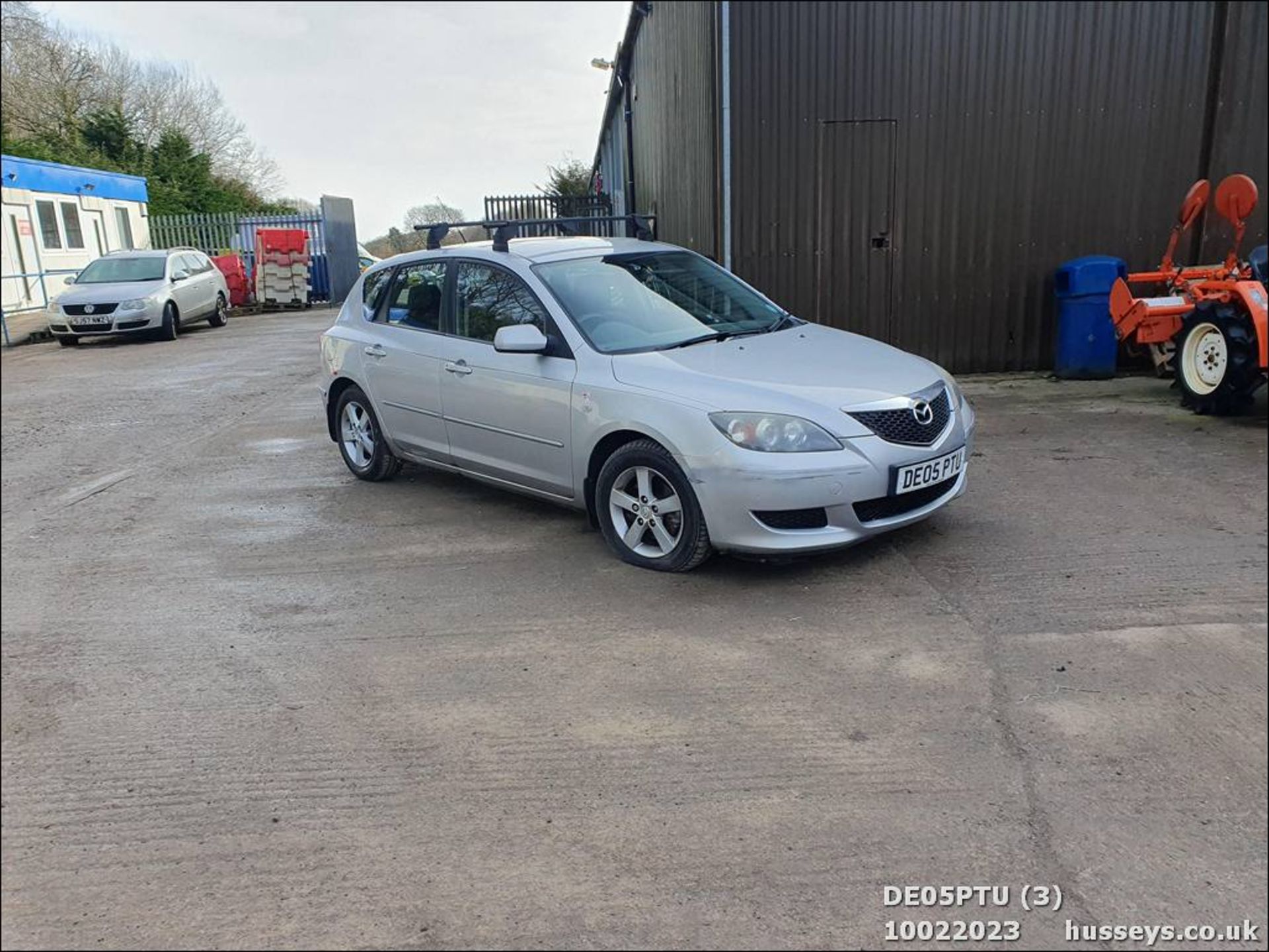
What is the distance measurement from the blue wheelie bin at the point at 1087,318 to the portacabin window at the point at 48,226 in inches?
346

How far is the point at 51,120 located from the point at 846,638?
122 inches

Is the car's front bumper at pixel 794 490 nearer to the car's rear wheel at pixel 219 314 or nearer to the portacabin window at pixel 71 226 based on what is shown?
the portacabin window at pixel 71 226

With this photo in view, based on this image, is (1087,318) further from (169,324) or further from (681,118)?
(169,324)

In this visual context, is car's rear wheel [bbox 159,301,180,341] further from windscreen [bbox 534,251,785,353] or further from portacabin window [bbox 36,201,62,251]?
portacabin window [bbox 36,201,62,251]

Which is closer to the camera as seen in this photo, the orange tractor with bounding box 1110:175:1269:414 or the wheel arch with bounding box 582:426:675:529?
the wheel arch with bounding box 582:426:675:529

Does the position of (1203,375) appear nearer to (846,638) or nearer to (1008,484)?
(1008,484)

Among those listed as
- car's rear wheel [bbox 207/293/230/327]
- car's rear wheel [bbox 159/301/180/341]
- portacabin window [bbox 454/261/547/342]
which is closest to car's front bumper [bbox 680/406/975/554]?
portacabin window [bbox 454/261/547/342]

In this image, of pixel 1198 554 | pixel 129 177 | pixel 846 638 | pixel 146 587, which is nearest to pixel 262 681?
pixel 146 587

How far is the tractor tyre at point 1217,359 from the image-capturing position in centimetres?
646

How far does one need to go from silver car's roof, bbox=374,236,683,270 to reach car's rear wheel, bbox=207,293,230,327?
13.0ft

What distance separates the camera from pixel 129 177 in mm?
2258

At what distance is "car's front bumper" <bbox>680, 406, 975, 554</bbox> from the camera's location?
13.3 ft

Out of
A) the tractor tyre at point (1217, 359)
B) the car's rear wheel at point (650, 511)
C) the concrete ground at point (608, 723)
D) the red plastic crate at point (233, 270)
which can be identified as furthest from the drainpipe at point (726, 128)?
the car's rear wheel at point (650, 511)

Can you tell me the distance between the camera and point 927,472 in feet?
14.3
